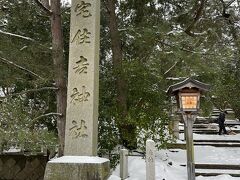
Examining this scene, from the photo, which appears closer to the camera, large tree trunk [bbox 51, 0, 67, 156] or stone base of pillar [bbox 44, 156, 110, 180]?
stone base of pillar [bbox 44, 156, 110, 180]

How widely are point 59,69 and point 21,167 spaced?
6256mm

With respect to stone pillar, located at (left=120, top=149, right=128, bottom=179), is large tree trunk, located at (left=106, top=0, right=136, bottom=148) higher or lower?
higher

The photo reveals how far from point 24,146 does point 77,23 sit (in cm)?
328

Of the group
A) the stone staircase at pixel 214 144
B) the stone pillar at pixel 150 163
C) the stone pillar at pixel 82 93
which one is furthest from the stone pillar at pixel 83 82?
the stone staircase at pixel 214 144

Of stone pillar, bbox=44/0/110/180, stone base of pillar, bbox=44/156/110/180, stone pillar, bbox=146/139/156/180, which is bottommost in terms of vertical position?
stone pillar, bbox=146/139/156/180

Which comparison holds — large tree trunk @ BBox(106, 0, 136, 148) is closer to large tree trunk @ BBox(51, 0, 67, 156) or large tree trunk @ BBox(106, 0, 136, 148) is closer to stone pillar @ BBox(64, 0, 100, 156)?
large tree trunk @ BBox(51, 0, 67, 156)

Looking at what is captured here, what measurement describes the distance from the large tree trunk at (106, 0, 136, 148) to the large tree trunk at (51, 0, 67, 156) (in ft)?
7.72

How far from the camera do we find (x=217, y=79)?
44.1ft

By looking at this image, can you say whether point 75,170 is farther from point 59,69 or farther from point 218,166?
point 218,166

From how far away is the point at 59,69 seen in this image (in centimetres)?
841

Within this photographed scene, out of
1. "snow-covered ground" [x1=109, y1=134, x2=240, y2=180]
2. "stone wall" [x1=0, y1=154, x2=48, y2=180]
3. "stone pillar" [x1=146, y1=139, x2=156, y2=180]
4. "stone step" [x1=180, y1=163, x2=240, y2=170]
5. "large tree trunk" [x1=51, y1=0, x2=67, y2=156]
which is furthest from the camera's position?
"stone wall" [x1=0, y1=154, x2=48, y2=180]

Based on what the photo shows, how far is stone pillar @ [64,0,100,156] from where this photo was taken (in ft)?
17.8

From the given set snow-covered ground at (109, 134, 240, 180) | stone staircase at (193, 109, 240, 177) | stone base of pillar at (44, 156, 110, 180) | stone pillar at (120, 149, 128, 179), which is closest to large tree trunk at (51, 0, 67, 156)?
snow-covered ground at (109, 134, 240, 180)

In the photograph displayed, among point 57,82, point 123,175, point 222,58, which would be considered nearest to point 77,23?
point 57,82
